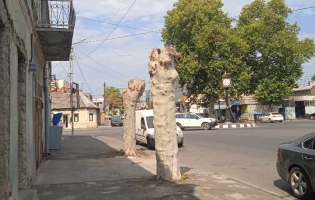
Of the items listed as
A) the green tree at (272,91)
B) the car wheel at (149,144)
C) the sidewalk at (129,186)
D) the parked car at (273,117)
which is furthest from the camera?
the parked car at (273,117)

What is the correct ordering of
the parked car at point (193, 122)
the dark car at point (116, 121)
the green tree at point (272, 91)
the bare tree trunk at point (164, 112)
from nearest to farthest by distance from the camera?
1. the bare tree trunk at point (164, 112)
2. the parked car at point (193, 122)
3. the green tree at point (272, 91)
4. the dark car at point (116, 121)

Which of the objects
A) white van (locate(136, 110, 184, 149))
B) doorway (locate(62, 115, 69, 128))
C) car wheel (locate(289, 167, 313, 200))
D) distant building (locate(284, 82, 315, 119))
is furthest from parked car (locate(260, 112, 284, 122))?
car wheel (locate(289, 167, 313, 200))

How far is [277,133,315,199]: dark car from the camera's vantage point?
6.04m

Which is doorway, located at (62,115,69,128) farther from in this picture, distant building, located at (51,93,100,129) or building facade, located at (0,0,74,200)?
building facade, located at (0,0,74,200)

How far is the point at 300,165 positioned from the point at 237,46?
31004 millimetres

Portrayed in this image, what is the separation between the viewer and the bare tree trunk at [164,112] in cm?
781

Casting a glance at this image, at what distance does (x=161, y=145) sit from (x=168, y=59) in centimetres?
200

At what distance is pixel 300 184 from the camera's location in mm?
6285

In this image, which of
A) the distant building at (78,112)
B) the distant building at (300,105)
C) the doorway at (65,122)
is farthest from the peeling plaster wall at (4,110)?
the distant building at (300,105)

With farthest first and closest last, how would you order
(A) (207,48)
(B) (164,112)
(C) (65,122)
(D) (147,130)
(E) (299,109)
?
1. (E) (299,109)
2. (C) (65,122)
3. (A) (207,48)
4. (D) (147,130)
5. (B) (164,112)

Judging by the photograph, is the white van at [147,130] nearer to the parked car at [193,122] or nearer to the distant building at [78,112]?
the parked car at [193,122]

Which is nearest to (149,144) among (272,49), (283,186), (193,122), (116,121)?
(283,186)

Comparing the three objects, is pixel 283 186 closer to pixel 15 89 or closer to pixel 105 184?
pixel 105 184

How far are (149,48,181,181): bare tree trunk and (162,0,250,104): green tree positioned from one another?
2839cm
